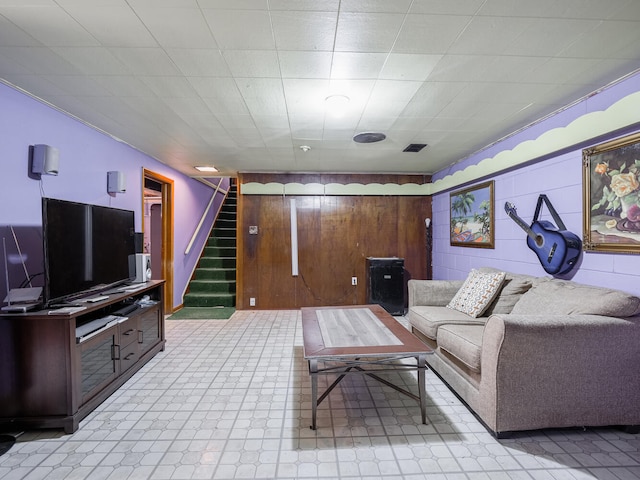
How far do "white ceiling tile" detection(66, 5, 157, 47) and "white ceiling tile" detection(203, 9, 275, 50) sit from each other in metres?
0.39

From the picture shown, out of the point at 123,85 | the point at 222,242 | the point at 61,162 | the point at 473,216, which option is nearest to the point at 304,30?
the point at 123,85

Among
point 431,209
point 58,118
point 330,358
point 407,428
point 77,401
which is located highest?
point 58,118

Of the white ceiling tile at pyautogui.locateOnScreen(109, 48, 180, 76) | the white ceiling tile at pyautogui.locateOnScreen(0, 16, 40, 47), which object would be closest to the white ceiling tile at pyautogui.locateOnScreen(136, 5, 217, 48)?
the white ceiling tile at pyautogui.locateOnScreen(109, 48, 180, 76)

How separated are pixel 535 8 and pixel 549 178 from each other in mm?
1716

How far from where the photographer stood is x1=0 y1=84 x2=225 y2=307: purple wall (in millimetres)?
2158

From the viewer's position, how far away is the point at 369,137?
3.33 metres

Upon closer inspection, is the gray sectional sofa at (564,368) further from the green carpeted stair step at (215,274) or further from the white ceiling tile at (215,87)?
the green carpeted stair step at (215,274)

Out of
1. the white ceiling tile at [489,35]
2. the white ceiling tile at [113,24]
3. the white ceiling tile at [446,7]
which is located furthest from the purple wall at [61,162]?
the white ceiling tile at [489,35]

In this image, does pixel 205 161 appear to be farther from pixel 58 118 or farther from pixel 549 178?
pixel 549 178

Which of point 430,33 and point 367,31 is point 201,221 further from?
point 430,33

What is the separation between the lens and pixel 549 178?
2729 millimetres

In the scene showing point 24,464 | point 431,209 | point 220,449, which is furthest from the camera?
point 431,209

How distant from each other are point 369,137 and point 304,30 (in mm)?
1809

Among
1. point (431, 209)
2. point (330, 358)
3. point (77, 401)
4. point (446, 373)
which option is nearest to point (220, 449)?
point (330, 358)
